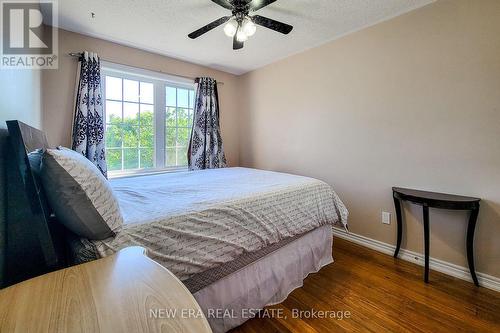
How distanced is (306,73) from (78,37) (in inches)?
109

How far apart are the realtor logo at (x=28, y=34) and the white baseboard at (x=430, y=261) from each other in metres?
3.24

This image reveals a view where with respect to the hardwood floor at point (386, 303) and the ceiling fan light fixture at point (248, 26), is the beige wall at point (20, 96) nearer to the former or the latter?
the ceiling fan light fixture at point (248, 26)

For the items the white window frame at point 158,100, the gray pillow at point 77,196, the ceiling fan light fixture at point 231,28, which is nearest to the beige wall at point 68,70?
the white window frame at point 158,100

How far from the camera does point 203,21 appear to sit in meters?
2.28

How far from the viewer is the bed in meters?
1.15

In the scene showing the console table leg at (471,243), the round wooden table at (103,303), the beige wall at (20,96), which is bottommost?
the console table leg at (471,243)

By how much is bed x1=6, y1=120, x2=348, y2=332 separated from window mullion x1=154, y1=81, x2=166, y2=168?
1.24 m

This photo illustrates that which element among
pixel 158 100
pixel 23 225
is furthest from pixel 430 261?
pixel 158 100

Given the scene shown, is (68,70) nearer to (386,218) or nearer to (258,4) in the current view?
(258,4)

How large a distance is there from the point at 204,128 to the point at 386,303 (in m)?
3.00

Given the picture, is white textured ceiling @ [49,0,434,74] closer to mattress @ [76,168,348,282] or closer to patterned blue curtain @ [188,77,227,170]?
patterned blue curtain @ [188,77,227,170]

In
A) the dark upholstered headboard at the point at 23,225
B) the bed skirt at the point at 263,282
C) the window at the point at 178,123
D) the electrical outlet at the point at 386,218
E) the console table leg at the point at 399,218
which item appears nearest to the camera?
the dark upholstered headboard at the point at 23,225

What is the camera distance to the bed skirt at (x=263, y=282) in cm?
138


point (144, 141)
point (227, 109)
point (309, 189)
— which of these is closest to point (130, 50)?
point (144, 141)
